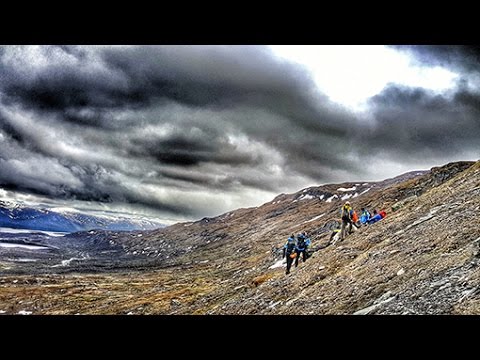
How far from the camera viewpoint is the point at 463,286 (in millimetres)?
11422
